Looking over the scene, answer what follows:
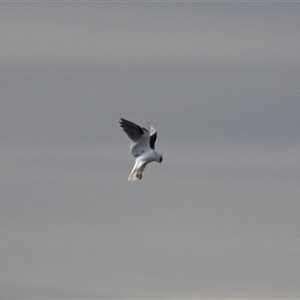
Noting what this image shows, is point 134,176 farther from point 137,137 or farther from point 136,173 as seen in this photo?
point 137,137

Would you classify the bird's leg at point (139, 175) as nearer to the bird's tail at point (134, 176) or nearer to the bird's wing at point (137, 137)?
the bird's tail at point (134, 176)

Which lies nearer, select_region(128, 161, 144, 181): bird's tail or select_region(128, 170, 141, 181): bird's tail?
select_region(128, 170, 141, 181): bird's tail

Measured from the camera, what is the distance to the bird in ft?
368

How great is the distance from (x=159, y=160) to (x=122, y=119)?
7.44 ft

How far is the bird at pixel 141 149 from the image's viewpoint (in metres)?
112

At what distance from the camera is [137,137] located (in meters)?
112

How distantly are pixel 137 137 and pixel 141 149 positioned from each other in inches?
16.7

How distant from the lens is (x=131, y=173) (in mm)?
112188

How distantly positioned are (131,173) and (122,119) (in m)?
2.00

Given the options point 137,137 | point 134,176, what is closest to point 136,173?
point 134,176

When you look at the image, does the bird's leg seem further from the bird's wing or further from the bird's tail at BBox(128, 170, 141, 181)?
the bird's wing

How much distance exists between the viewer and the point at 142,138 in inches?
4424

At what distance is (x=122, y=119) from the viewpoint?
4377 inches

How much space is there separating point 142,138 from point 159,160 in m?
0.92
